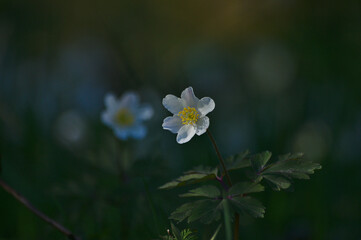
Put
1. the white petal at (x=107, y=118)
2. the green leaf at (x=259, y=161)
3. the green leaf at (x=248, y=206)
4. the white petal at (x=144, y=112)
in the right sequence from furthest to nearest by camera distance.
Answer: the white petal at (x=144, y=112) → the white petal at (x=107, y=118) → the green leaf at (x=259, y=161) → the green leaf at (x=248, y=206)

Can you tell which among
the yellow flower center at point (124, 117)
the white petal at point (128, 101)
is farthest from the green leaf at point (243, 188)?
the white petal at point (128, 101)

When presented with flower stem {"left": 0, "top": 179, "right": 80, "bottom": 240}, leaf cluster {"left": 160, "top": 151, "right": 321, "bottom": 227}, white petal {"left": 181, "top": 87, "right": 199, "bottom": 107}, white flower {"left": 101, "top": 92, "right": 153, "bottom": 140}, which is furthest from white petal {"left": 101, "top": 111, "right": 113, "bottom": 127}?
leaf cluster {"left": 160, "top": 151, "right": 321, "bottom": 227}

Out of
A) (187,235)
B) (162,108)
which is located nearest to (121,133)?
(162,108)

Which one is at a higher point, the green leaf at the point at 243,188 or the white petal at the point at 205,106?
the white petal at the point at 205,106

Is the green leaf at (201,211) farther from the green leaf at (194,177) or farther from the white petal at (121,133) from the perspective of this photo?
the white petal at (121,133)

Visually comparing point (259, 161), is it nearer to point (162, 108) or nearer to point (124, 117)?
point (124, 117)
